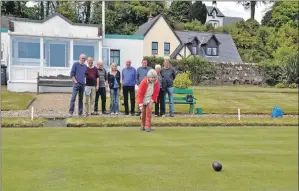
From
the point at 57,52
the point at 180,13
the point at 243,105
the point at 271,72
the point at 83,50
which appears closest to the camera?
the point at 243,105

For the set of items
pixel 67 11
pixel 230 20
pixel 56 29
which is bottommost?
pixel 56 29

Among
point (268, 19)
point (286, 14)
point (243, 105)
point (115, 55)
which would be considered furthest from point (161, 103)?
point (268, 19)

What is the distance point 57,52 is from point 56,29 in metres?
1.39

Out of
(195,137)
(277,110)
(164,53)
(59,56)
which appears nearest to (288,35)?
(164,53)

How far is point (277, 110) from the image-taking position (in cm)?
1748

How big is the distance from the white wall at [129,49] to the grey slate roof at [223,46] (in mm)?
25622

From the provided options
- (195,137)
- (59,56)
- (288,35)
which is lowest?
(195,137)

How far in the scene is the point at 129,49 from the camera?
31.9 meters

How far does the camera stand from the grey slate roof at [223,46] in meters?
57.8

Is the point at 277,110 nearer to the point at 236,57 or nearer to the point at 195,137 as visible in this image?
the point at 195,137

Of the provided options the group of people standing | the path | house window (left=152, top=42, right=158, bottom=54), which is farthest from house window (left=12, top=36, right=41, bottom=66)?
house window (left=152, top=42, right=158, bottom=54)

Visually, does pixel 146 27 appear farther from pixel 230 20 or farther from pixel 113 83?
pixel 230 20

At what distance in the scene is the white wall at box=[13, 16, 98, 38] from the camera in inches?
1085

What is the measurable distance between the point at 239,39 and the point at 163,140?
5638cm
